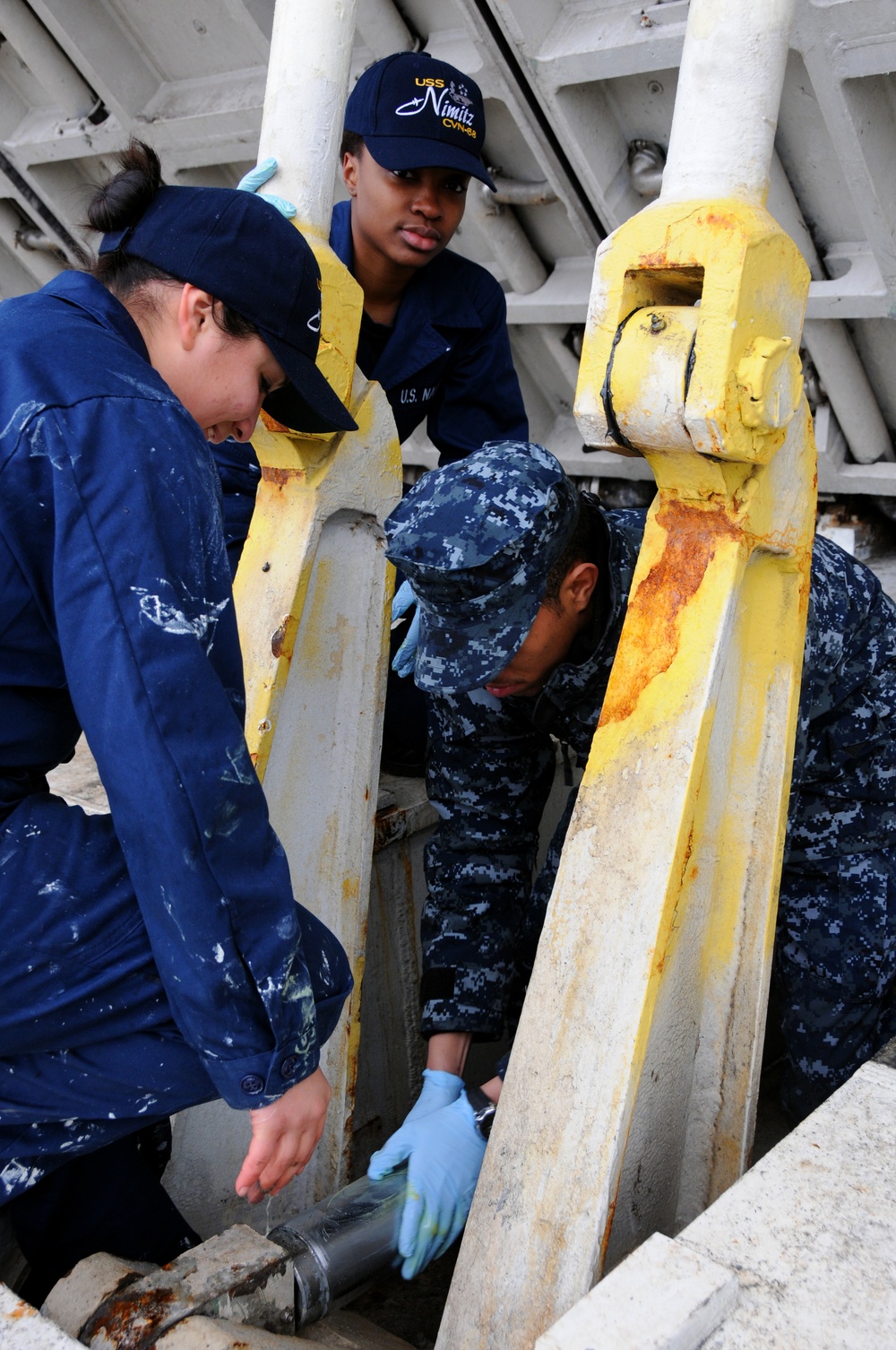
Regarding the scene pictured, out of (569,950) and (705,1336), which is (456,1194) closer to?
(569,950)

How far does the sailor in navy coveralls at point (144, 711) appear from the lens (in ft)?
4.11

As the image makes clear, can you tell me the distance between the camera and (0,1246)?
1794mm

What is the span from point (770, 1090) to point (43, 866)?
214 cm

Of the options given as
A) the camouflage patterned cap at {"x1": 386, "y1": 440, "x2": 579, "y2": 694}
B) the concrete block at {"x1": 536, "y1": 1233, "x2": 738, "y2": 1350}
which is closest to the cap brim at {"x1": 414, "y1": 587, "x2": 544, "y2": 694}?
the camouflage patterned cap at {"x1": 386, "y1": 440, "x2": 579, "y2": 694}

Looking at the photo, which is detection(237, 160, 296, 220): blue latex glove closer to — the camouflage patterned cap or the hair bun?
the hair bun

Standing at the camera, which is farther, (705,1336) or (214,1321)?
(214,1321)

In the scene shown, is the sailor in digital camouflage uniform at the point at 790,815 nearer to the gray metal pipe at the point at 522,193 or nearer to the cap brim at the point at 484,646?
the cap brim at the point at 484,646

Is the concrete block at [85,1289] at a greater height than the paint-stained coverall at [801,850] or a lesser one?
lesser

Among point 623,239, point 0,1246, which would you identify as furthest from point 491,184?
point 0,1246

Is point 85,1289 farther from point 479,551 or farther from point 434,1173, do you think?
point 479,551

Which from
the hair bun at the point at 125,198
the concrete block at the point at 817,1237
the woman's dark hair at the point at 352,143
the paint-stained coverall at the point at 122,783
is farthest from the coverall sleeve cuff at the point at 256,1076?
the woman's dark hair at the point at 352,143

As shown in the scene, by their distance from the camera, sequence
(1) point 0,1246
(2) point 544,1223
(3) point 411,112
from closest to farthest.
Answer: (2) point 544,1223
(1) point 0,1246
(3) point 411,112

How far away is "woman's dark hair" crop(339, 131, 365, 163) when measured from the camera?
2618 millimetres

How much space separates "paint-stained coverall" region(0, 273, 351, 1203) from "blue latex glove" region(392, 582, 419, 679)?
94cm
